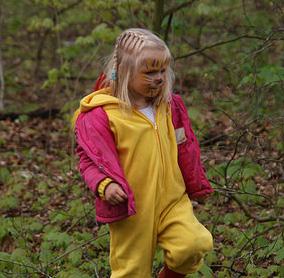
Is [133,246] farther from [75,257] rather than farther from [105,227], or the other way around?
[105,227]

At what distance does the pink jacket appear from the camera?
3549 mm

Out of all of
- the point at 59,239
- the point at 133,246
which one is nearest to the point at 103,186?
the point at 133,246

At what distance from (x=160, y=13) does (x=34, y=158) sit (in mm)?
2940

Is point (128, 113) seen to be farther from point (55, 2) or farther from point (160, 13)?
point (55, 2)

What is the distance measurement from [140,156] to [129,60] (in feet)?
1.72

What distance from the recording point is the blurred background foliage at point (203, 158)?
5.27 meters

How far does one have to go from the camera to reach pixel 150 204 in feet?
12.1

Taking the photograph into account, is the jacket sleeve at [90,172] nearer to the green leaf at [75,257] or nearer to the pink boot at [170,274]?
the pink boot at [170,274]

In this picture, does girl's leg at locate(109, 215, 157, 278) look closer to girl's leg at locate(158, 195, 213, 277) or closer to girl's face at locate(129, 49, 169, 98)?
girl's leg at locate(158, 195, 213, 277)

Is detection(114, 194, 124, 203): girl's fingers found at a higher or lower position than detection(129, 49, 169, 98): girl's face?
lower

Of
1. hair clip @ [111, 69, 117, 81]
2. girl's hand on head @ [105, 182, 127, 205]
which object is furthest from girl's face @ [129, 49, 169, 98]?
girl's hand on head @ [105, 182, 127, 205]

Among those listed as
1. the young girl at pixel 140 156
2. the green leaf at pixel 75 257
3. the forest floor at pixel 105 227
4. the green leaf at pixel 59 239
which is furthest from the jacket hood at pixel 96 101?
the green leaf at pixel 59 239

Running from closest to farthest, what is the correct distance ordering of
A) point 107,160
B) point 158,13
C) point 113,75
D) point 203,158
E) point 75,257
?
point 107,160 → point 113,75 → point 75,257 → point 203,158 → point 158,13

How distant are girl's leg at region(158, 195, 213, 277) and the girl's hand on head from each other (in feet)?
1.26
